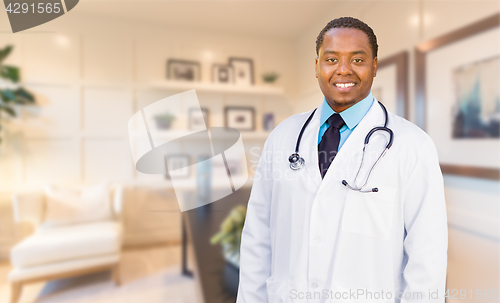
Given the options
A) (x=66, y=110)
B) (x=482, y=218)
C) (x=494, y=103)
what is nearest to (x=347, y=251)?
(x=482, y=218)

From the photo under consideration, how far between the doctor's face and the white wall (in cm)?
23

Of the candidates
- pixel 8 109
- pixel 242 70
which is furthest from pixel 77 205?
pixel 242 70

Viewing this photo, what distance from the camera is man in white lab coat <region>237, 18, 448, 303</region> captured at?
27cm

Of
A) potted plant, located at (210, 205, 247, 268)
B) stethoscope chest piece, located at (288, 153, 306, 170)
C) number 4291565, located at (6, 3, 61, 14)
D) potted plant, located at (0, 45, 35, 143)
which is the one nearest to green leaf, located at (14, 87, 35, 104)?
potted plant, located at (0, 45, 35, 143)

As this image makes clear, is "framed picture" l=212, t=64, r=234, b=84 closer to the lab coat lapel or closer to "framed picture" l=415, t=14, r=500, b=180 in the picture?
the lab coat lapel

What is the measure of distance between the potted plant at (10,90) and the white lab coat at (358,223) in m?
0.76

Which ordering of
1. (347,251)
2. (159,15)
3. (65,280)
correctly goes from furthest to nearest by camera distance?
(65,280) → (159,15) → (347,251)

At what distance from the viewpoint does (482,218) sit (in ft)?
2.06

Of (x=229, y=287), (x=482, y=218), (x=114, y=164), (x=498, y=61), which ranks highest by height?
(x=498, y=61)

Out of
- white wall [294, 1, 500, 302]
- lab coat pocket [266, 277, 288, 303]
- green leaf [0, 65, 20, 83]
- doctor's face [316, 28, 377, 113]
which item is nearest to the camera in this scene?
doctor's face [316, 28, 377, 113]

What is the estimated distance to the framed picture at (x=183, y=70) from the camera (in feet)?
2.53

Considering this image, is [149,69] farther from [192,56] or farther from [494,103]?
[494,103]

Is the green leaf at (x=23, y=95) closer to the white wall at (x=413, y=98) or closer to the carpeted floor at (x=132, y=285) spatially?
the carpeted floor at (x=132, y=285)

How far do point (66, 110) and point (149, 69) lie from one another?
0.28m
